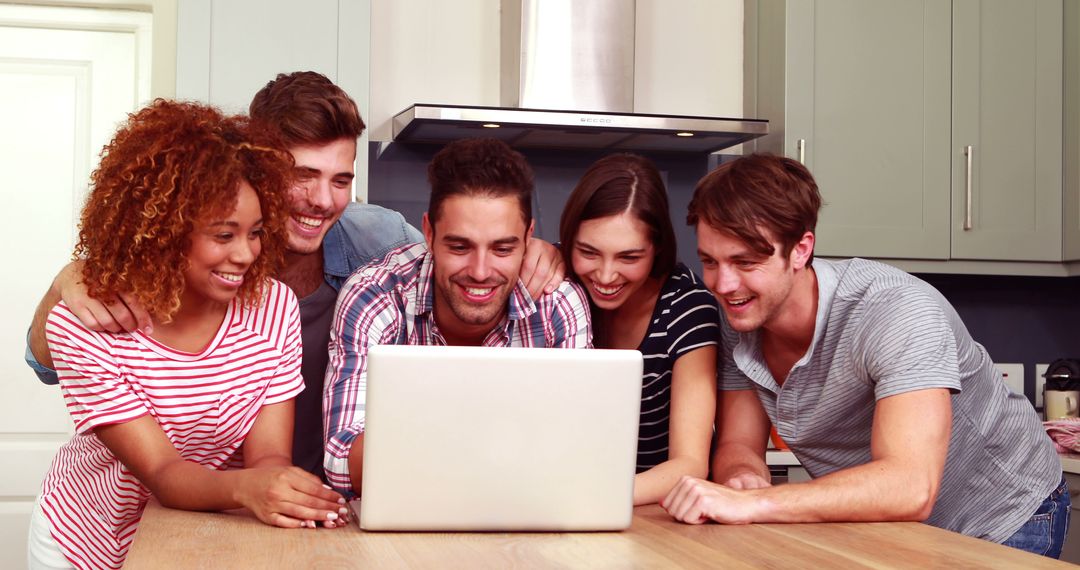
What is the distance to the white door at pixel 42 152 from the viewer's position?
3.46 m

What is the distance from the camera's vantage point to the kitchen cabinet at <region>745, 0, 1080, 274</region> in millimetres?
3412

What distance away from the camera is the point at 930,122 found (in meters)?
3.48

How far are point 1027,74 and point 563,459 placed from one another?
2848 mm

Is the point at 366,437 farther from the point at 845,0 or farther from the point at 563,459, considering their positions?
the point at 845,0

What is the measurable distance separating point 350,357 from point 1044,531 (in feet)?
4.29

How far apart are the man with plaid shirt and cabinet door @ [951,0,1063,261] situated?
1977mm

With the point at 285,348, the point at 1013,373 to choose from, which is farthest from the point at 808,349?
the point at 1013,373

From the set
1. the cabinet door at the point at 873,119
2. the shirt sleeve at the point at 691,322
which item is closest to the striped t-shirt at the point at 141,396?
the shirt sleeve at the point at 691,322

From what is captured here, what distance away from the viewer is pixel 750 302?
1.87 metres

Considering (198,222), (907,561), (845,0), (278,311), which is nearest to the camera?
(907,561)

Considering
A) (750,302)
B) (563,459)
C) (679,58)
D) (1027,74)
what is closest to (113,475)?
(563,459)

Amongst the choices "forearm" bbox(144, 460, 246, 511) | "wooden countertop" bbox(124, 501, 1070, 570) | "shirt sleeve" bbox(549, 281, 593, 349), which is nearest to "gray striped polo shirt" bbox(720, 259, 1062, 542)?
"shirt sleeve" bbox(549, 281, 593, 349)

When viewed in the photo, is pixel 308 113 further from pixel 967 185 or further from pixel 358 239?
pixel 967 185

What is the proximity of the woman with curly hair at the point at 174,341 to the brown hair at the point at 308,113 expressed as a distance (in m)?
0.30
